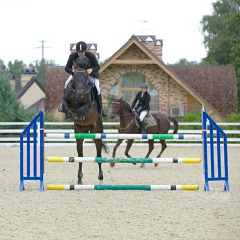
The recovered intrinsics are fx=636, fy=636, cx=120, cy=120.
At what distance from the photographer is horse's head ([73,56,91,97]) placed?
11820 mm

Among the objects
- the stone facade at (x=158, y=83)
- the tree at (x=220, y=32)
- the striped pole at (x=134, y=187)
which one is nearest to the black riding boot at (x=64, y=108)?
the striped pole at (x=134, y=187)

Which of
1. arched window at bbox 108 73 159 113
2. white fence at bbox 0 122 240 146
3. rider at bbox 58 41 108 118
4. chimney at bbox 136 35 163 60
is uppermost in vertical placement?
chimney at bbox 136 35 163 60

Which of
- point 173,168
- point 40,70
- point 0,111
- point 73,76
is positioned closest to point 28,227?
point 73,76

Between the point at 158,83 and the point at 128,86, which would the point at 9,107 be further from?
the point at 158,83

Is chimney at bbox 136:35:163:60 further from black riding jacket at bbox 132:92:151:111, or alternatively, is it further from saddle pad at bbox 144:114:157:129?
black riding jacket at bbox 132:92:151:111

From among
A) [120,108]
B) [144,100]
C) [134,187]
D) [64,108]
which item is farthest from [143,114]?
[134,187]

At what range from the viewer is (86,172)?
16.0m

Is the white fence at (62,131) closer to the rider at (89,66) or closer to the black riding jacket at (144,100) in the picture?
the black riding jacket at (144,100)

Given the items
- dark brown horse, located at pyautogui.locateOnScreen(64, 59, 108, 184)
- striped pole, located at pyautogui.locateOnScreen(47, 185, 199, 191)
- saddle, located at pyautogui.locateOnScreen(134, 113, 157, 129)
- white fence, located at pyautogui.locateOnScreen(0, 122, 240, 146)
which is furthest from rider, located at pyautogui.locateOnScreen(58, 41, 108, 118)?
white fence, located at pyautogui.locateOnScreen(0, 122, 240, 146)

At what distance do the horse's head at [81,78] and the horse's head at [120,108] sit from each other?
6.11m

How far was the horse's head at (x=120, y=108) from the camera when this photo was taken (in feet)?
59.9

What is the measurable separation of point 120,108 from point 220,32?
143 feet

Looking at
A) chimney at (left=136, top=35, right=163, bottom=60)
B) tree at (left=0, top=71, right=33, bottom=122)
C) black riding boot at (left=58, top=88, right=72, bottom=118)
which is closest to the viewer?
black riding boot at (left=58, top=88, right=72, bottom=118)

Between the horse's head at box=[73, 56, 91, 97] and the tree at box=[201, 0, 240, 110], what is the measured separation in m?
44.9
